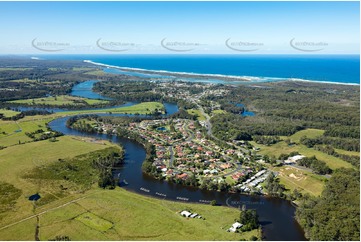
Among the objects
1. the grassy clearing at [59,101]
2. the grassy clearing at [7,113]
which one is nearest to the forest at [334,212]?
the grassy clearing at [7,113]

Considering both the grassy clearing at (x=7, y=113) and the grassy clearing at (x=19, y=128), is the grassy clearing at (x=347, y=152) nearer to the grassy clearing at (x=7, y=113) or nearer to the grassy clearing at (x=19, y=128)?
the grassy clearing at (x=19, y=128)

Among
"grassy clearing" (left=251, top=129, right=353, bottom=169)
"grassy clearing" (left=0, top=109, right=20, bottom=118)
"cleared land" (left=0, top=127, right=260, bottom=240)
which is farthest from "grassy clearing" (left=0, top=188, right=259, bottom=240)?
"grassy clearing" (left=0, top=109, right=20, bottom=118)

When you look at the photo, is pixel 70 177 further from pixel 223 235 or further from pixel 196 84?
pixel 196 84

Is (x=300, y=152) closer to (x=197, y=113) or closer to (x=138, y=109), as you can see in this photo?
(x=197, y=113)

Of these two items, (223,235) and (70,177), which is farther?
(70,177)

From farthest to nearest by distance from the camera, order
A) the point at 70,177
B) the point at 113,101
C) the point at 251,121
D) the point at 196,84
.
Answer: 1. the point at 196,84
2. the point at 113,101
3. the point at 251,121
4. the point at 70,177

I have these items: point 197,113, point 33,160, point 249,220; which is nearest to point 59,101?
point 197,113

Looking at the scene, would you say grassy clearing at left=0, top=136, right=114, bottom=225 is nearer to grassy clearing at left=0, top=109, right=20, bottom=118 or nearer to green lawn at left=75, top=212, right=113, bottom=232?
green lawn at left=75, top=212, right=113, bottom=232

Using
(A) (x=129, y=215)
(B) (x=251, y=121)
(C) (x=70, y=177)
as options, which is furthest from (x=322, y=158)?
(C) (x=70, y=177)
